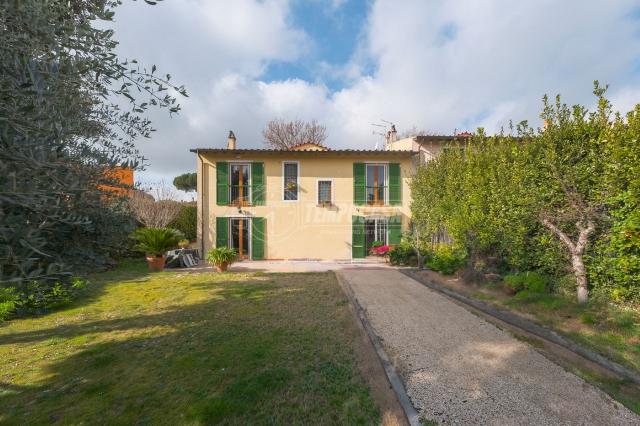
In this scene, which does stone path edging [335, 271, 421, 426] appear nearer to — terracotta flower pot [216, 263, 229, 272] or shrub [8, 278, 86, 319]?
shrub [8, 278, 86, 319]

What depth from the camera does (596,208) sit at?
4512mm

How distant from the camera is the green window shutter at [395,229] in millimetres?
12320

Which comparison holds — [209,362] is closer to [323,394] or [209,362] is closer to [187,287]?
[323,394]

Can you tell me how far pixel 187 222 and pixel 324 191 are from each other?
26.0 ft

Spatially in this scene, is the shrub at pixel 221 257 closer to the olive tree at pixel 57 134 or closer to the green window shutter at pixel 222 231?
the green window shutter at pixel 222 231

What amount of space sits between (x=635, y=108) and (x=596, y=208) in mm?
1573

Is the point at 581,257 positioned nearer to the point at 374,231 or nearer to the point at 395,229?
the point at 395,229

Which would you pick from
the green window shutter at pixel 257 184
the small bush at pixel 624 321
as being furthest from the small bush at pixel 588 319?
the green window shutter at pixel 257 184

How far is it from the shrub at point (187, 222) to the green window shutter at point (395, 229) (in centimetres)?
1047

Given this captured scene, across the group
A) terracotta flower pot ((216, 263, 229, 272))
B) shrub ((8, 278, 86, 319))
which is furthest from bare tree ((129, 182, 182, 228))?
shrub ((8, 278, 86, 319))

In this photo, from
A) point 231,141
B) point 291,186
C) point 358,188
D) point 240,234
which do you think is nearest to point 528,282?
point 358,188

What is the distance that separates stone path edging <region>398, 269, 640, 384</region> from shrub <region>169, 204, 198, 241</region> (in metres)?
12.9

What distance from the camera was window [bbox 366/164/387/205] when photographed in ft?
41.4

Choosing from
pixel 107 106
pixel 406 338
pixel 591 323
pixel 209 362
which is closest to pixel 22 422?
pixel 209 362
